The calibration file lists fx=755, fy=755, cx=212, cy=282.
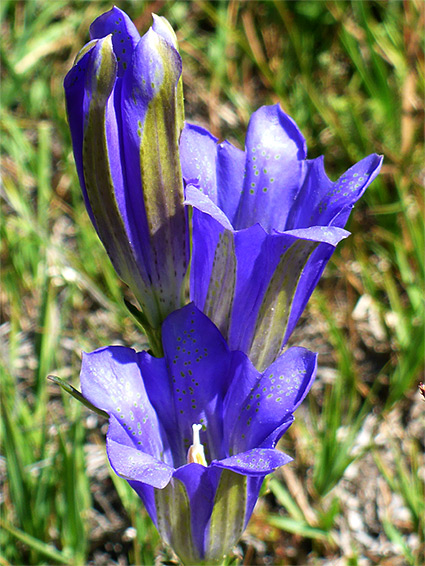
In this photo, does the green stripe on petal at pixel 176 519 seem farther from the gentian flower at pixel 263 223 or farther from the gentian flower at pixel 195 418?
the gentian flower at pixel 263 223

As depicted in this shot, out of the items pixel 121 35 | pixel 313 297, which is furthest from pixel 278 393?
pixel 313 297

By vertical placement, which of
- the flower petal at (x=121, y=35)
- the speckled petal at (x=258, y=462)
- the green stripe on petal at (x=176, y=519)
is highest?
the flower petal at (x=121, y=35)

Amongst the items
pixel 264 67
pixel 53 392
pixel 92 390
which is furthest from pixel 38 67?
pixel 92 390

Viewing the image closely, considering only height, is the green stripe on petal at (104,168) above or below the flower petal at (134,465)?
above

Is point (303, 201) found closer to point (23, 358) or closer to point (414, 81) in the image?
point (23, 358)

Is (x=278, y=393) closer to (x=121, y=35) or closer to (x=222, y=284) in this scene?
(x=222, y=284)

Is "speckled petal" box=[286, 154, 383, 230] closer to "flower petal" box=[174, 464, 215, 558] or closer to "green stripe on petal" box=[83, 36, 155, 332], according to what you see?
"green stripe on petal" box=[83, 36, 155, 332]

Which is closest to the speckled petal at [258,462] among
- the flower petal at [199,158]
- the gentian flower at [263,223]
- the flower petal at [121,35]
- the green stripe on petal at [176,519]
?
the green stripe on petal at [176,519]
